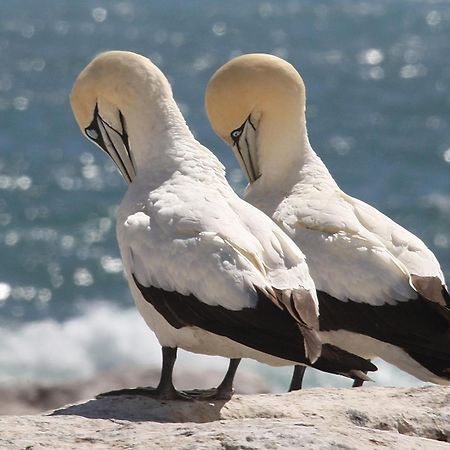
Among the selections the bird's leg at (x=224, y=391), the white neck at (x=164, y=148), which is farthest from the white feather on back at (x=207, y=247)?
the bird's leg at (x=224, y=391)

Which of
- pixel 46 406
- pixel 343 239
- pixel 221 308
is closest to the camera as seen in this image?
pixel 221 308

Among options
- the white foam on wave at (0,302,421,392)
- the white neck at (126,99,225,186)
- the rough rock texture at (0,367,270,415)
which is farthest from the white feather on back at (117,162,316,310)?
the white foam on wave at (0,302,421,392)

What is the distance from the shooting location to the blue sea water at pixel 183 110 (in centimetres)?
2045

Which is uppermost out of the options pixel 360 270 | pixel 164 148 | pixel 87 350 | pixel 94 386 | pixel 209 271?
pixel 87 350

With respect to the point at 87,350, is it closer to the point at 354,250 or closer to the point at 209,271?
the point at 354,250

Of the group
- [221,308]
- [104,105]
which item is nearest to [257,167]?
[104,105]

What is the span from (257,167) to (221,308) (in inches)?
99.3

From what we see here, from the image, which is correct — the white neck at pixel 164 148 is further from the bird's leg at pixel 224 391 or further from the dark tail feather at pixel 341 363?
the dark tail feather at pixel 341 363

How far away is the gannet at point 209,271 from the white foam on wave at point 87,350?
1042 centimetres

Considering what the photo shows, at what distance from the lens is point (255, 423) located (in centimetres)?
541

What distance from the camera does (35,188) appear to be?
89.8ft

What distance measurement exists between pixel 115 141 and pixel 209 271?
1652 millimetres

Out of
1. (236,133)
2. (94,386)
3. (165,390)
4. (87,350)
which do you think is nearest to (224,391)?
(165,390)

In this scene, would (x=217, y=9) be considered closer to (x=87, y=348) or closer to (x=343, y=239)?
(x=87, y=348)
